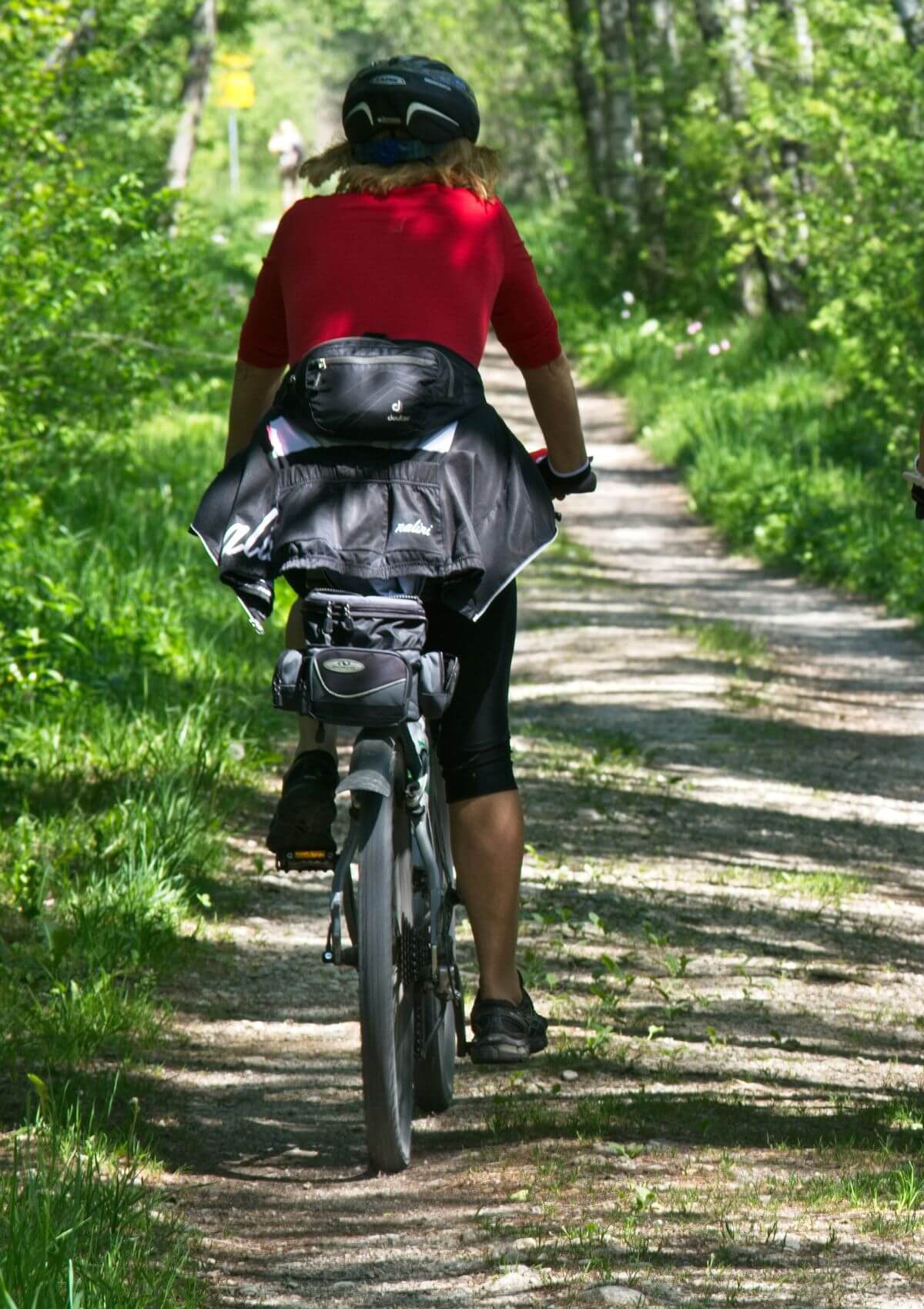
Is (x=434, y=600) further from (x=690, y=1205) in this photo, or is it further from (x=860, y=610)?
(x=860, y=610)

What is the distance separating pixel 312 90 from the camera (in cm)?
8912

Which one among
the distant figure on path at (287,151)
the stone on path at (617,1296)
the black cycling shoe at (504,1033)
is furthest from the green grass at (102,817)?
the distant figure on path at (287,151)

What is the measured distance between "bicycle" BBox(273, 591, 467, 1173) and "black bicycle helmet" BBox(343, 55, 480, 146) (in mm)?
911

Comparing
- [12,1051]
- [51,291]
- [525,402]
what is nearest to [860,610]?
[51,291]

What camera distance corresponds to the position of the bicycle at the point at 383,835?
3479 millimetres

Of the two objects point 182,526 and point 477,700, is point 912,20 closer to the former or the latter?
point 182,526

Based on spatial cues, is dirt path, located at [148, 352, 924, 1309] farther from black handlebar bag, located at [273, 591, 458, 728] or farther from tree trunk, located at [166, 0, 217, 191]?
tree trunk, located at [166, 0, 217, 191]

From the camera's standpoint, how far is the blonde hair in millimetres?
3711

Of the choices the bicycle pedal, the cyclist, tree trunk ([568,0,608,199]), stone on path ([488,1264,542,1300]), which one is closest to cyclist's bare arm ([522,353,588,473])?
the cyclist

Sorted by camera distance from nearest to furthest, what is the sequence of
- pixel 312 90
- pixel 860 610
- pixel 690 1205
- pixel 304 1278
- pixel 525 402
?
1. pixel 304 1278
2. pixel 690 1205
3. pixel 860 610
4. pixel 525 402
5. pixel 312 90

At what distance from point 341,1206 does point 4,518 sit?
5.03m

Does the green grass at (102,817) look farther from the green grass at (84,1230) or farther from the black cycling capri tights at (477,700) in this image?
the black cycling capri tights at (477,700)

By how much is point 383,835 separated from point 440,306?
97 centimetres

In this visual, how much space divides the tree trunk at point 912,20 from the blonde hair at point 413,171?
11183mm
